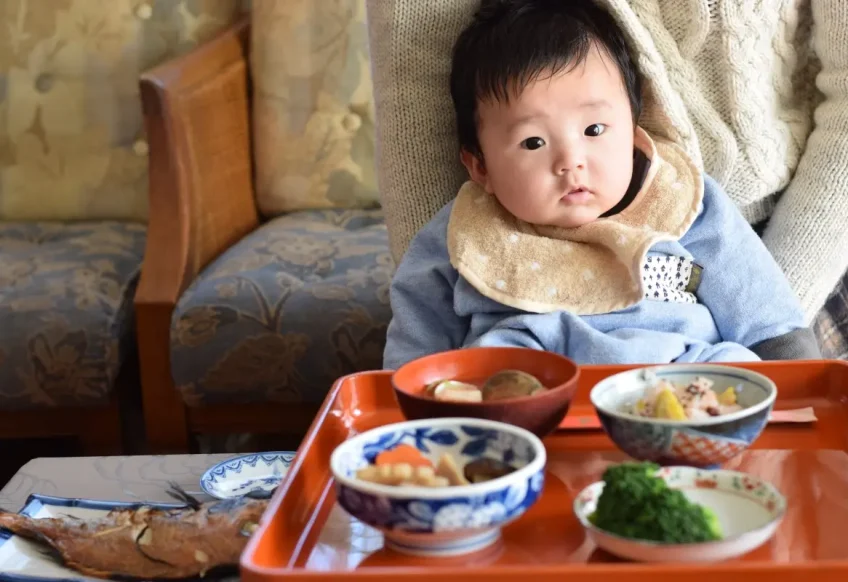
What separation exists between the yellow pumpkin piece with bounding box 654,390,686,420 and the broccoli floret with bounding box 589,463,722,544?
0.08m

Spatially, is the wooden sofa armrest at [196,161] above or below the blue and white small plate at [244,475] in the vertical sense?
above

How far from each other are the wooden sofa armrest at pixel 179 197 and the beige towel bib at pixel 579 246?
795 millimetres

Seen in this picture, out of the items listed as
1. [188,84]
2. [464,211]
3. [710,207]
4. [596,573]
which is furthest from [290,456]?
[188,84]

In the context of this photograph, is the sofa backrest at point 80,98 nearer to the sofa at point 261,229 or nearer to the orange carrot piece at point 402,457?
the sofa at point 261,229

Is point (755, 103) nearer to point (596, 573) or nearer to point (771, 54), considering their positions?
point (771, 54)

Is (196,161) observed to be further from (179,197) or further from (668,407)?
(668,407)

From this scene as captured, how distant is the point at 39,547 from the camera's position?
0.94m

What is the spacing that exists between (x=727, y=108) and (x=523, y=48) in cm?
31

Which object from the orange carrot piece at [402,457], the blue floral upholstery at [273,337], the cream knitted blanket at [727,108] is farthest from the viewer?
the blue floral upholstery at [273,337]

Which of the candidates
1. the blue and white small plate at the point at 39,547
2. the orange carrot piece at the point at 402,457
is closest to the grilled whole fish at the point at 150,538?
the blue and white small plate at the point at 39,547

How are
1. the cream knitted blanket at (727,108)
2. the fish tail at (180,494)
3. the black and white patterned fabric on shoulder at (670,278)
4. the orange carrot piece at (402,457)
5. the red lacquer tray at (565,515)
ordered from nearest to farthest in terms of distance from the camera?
the red lacquer tray at (565,515), the orange carrot piece at (402,457), the fish tail at (180,494), the black and white patterned fabric on shoulder at (670,278), the cream knitted blanket at (727,108)

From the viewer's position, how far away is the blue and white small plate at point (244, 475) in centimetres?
108

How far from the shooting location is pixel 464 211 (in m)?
1.25

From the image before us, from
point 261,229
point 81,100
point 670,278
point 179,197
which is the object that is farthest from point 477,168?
point 81,100
